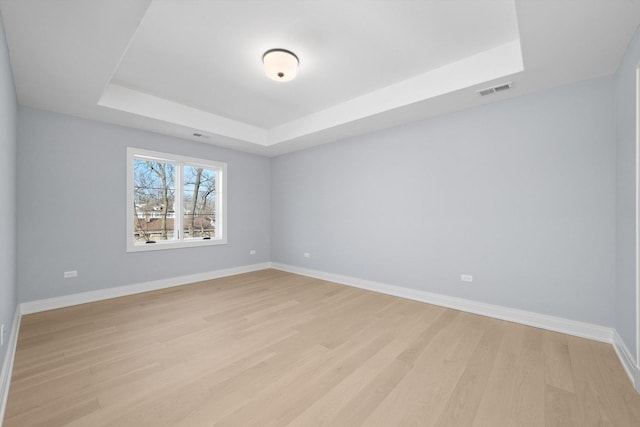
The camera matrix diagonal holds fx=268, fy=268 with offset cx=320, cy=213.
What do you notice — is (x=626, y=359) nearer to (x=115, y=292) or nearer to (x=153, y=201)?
(x=115, y=292)

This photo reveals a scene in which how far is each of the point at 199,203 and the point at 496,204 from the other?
502 cm

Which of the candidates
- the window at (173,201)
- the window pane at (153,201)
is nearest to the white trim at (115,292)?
the window at (173,201)

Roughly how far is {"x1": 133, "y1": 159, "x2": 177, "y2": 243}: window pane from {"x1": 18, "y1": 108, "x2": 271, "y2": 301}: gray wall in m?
0.26

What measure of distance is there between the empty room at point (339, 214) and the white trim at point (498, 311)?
20 millimetres

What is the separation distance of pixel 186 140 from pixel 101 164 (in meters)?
1.38

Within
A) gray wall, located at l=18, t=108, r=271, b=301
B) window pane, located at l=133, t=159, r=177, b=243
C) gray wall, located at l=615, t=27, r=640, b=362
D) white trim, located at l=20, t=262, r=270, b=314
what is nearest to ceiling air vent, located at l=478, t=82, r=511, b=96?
gray wall, located at l=615, t=27, r=640, b=362

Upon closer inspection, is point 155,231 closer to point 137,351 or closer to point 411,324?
point 137,351

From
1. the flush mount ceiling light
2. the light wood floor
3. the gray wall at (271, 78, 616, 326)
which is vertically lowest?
the light wood floor

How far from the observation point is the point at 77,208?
3.84 metres

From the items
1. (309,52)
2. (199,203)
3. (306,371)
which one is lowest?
(306,371)

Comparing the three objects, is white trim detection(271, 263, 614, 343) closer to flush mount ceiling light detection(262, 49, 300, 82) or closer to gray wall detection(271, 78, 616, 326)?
gray wall detection(271, 78, 616, 326)

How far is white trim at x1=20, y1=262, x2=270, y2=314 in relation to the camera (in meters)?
3.51

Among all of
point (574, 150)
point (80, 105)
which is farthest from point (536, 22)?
point (80, 105)

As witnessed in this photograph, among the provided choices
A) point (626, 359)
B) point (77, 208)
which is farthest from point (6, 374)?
point (626, 359)
